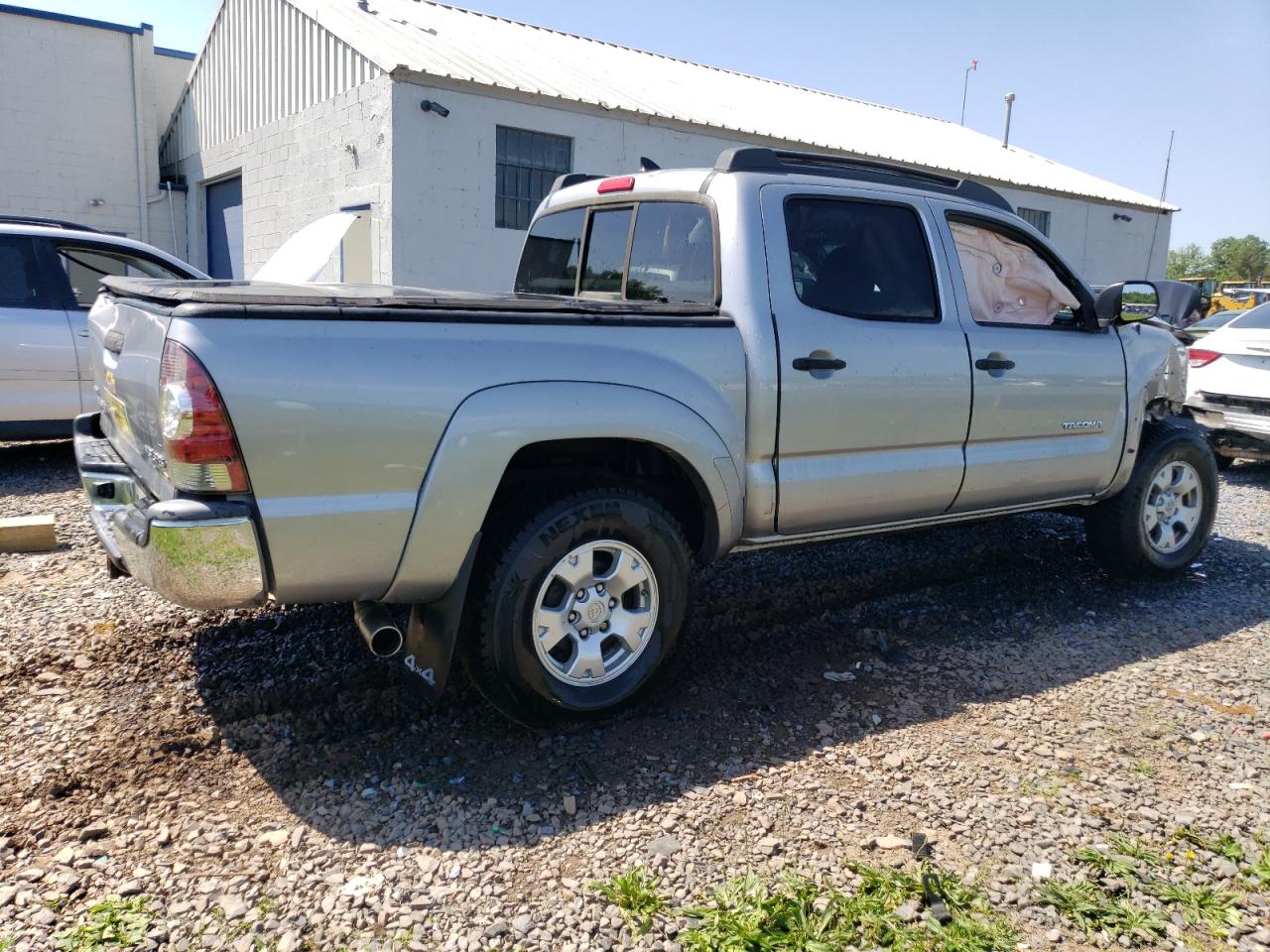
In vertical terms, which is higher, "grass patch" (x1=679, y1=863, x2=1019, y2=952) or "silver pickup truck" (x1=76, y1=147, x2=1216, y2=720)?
"silver pickup truck" (x1=76, y1=147, x2=1216, y2=720)

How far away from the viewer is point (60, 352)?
7.04m

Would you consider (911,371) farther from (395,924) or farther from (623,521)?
(395,924)

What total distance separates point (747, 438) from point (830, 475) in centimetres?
45

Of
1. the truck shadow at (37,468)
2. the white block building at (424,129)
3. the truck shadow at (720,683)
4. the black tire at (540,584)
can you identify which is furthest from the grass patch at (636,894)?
the white block building at (424,129)

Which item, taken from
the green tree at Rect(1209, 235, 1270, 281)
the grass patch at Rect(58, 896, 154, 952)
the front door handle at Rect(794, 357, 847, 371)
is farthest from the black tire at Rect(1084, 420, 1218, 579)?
the green tree at Rect(1209, 235, 1270, 281)

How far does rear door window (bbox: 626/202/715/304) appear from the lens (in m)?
3.89

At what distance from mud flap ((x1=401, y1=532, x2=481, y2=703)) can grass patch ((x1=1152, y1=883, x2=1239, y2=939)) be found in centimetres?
219

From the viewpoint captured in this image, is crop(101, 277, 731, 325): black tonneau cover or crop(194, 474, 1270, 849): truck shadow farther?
crop(194, 474, 1270, 849): truck shadow

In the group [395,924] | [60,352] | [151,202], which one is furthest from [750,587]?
[151,202]

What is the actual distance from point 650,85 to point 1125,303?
11926 millimetres

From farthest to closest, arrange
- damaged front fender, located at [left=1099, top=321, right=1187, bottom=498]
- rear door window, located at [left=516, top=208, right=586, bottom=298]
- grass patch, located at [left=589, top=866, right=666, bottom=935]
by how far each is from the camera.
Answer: damaged front fender, located at [left=1099, top=321, right=1187, bottom=498], rear door window, located at [left=516, top=208, right=586, bottom=298], grass patch, located at [left=589, top=866, right=666, bottom=935]

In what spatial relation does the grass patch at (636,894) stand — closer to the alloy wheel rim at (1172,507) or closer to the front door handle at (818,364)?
the front door handle at (818,364)

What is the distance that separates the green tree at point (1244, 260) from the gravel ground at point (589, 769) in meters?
73.1

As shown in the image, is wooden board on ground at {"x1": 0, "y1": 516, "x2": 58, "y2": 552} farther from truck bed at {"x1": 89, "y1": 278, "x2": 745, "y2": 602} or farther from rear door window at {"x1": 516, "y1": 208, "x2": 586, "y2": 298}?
rear door window at {"x1": 516, "y1": 208, "x2": 586, "y2": 298}
